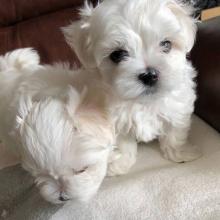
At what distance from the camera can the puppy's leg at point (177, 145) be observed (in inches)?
58.1

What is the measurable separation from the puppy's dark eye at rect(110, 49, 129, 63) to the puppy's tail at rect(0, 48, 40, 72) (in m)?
0.46

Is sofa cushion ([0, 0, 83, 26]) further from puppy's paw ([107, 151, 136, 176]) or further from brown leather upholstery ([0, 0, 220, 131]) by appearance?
puppy's paw ([107, 151, 136, 176])

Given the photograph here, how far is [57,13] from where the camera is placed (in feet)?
6.75

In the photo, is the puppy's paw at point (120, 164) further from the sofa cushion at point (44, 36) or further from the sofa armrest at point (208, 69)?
the sofa cushion at point (44, 36)

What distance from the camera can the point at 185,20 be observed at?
1387 mm

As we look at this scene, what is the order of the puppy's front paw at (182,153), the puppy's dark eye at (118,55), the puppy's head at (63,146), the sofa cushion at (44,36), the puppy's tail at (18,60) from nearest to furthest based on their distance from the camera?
the puppy's head at (63,146)
the puppy's dark eye at (118,55)
the puppy's front paw at (182,153)
the puppy's tail at (18,60)
the sofa cushion at (44,36)

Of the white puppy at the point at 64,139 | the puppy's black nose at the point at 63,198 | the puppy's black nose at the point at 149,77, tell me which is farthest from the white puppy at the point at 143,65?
the puppy's black nose at the point at 63,198

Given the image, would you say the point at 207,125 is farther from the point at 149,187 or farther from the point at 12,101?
the point at 12,101

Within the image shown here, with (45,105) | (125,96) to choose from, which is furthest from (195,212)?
(45,105)

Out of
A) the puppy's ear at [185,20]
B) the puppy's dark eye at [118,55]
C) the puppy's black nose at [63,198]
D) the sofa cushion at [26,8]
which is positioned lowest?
the puppy's black nose at [63,198]

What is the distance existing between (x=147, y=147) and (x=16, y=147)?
0.48 meters

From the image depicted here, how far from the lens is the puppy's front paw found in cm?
146

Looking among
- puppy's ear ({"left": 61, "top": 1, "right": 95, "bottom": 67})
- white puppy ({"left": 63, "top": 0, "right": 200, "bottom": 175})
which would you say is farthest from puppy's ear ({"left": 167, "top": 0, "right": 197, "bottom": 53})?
puppy's ear ({"left": 61, "top": 1, "right": 95, "bottom": 67})

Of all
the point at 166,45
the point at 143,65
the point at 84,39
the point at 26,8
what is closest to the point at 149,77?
the point at 143,65
